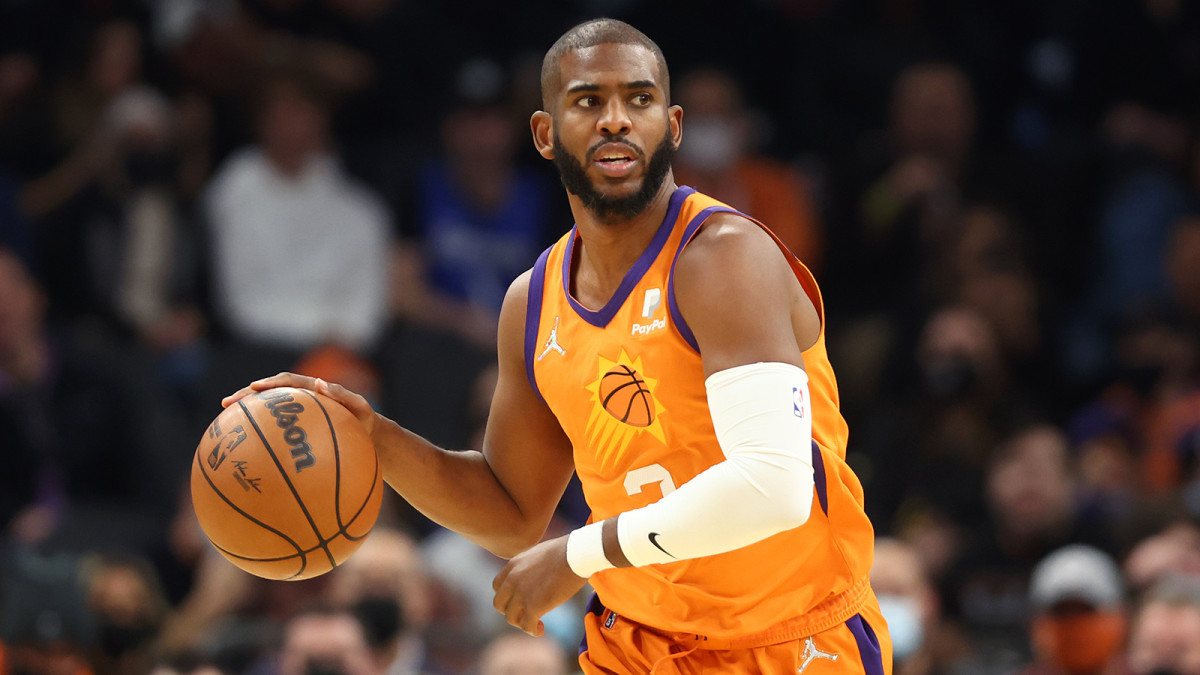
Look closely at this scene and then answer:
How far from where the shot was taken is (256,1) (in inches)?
411

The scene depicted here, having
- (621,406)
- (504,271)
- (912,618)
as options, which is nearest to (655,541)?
(621,406)

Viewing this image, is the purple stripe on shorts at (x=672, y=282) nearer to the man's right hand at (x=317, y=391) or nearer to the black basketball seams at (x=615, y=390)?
the black basketball seams at (x=615, y=390)

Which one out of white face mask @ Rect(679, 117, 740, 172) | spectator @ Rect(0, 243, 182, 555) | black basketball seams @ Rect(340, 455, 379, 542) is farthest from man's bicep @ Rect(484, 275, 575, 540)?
white face mask @ Rect(679, 117, 740, 172)

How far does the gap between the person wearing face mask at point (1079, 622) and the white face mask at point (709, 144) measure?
3787 mm

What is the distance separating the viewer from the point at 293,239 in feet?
31.4

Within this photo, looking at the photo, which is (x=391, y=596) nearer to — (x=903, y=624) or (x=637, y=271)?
(x=903, y=624)

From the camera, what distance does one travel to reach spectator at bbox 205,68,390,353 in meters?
9.49

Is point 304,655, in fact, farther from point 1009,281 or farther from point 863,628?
point 1009,281

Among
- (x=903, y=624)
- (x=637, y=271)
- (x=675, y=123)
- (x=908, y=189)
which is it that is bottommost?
(x=903, y=624)

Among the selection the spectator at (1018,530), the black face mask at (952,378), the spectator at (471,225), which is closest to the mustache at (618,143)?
the spectator at (1018,530)

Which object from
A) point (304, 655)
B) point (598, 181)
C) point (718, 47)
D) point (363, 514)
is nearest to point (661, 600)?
point (363, 514)

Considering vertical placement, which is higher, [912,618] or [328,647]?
[912,618]

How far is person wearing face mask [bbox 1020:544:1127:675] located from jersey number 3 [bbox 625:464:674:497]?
3434 millimetres

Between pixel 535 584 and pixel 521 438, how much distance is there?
2.09 feet
